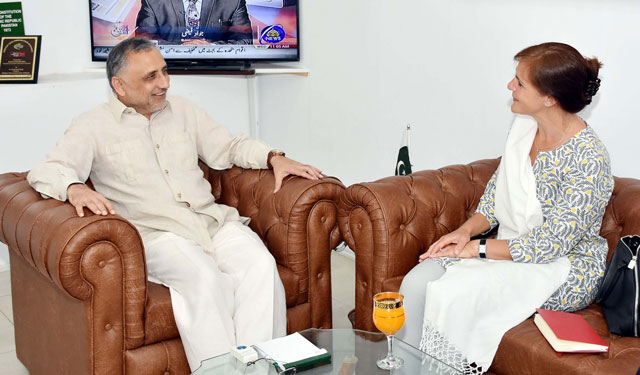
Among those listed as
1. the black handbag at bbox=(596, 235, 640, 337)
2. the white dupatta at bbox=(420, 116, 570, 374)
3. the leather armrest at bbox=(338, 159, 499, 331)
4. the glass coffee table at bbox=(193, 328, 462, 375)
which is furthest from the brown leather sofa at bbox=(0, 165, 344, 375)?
the black handbag at bbox=(596, 235, 640, 337)

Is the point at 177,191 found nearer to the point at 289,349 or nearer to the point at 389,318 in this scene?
the point at 289,349

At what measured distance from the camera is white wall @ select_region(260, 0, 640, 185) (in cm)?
286

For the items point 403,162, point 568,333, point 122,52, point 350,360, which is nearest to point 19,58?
point 122,52


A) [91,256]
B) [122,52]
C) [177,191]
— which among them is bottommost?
[91,256]

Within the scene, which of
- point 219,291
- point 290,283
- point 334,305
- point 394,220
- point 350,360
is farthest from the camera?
point 334,305

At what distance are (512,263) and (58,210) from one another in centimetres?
150

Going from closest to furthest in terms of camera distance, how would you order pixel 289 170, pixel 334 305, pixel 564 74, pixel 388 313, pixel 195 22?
1. pixel 388 313
2. pixel 564 74
3. pixel 289 170
4. pixel 334 305
5. pixel 195 22

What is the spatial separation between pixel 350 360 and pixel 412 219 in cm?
79

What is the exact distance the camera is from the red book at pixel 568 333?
2.01m

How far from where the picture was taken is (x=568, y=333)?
6.79ft

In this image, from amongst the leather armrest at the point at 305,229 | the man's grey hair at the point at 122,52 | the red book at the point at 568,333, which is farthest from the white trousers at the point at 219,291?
the red book at the point at 568,333

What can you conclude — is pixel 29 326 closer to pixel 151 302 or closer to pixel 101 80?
pixel 151 302

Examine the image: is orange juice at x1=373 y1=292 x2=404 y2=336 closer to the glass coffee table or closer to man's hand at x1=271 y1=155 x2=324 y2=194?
the glass coffee table

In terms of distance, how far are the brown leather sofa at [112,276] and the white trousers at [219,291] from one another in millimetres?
74
